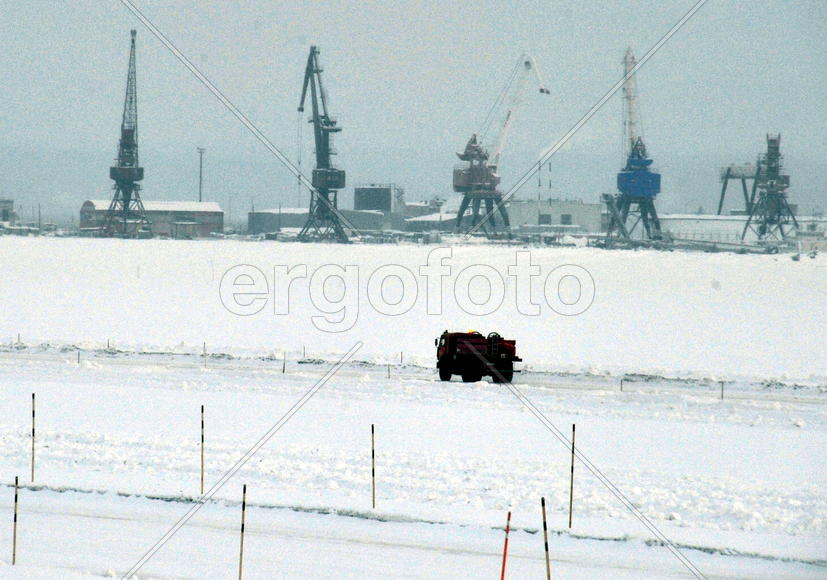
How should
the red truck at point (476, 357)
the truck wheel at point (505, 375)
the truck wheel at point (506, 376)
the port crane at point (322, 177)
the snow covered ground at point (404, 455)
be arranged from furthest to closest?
the port crane at point (322, 177), the truck wheel at point (506, 376), the truck wheel at point (505, 375), the red truck at point (476, 357), the snow covered ground at point (404, 455)

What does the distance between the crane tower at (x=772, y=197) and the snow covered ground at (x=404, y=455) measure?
475 ft

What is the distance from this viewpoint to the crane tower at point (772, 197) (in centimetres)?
18325

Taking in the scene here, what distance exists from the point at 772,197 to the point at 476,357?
17044 cm

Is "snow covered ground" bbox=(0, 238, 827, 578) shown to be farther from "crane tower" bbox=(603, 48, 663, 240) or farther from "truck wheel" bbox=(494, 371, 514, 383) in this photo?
"crane tower" bbox=(603, 48, 663, 240)

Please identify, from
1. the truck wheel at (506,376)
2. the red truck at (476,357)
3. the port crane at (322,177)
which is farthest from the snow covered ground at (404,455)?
the port crane at (322,177)

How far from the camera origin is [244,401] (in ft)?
86.5

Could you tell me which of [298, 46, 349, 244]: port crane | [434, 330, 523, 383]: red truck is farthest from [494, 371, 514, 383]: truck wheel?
[298, 46, 349, 244]: port crane

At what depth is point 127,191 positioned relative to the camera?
186 m

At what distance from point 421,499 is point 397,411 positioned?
919cm

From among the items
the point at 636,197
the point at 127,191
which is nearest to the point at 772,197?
the point at 636,197

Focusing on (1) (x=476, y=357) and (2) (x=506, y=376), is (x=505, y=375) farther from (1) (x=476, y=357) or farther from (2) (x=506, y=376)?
(1) (x=476, y=357)

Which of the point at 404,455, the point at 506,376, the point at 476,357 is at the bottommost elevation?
the point at 404,455

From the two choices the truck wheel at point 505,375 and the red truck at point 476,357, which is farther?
the truck wheel at point 505,375

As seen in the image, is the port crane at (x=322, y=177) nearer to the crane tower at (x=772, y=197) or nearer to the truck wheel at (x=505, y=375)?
the crane tower at (x=772, y=197)
